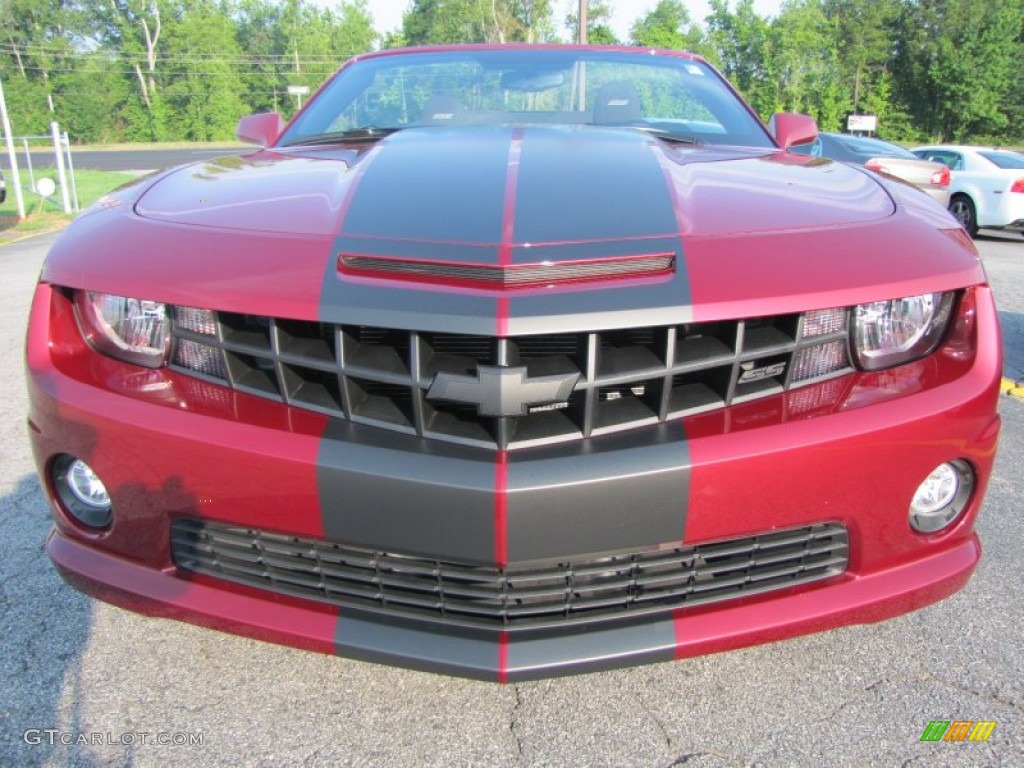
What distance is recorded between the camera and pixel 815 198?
5.67 feet

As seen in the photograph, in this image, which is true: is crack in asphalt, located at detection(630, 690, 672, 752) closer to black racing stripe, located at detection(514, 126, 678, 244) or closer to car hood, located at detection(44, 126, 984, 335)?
car hood, located at detection(44, 126, 984, 335)

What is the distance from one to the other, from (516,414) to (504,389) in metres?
0.05

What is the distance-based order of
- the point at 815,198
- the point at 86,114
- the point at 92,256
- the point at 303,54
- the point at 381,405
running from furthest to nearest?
the point at 303,54, the point at 86,114, the point at 815,198, the point at 92,256, the point at 381,405

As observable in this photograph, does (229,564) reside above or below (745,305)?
below

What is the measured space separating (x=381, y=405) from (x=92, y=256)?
2.33 ft

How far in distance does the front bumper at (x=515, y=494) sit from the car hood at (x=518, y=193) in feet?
1.23

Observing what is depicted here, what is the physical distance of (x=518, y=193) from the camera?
1.60 meters

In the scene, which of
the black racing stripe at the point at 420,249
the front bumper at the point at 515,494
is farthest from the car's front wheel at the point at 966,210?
the black racing stripe at the point at 420,249

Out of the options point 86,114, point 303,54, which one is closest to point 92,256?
point 86,114

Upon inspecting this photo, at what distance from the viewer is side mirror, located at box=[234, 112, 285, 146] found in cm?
280

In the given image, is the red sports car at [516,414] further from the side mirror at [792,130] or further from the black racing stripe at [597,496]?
the side mirror at [792,130]

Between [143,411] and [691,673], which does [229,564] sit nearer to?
[143,411]

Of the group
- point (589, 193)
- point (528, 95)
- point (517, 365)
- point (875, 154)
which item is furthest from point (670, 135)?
point (875, 154)

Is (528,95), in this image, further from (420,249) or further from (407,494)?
(407,494)
